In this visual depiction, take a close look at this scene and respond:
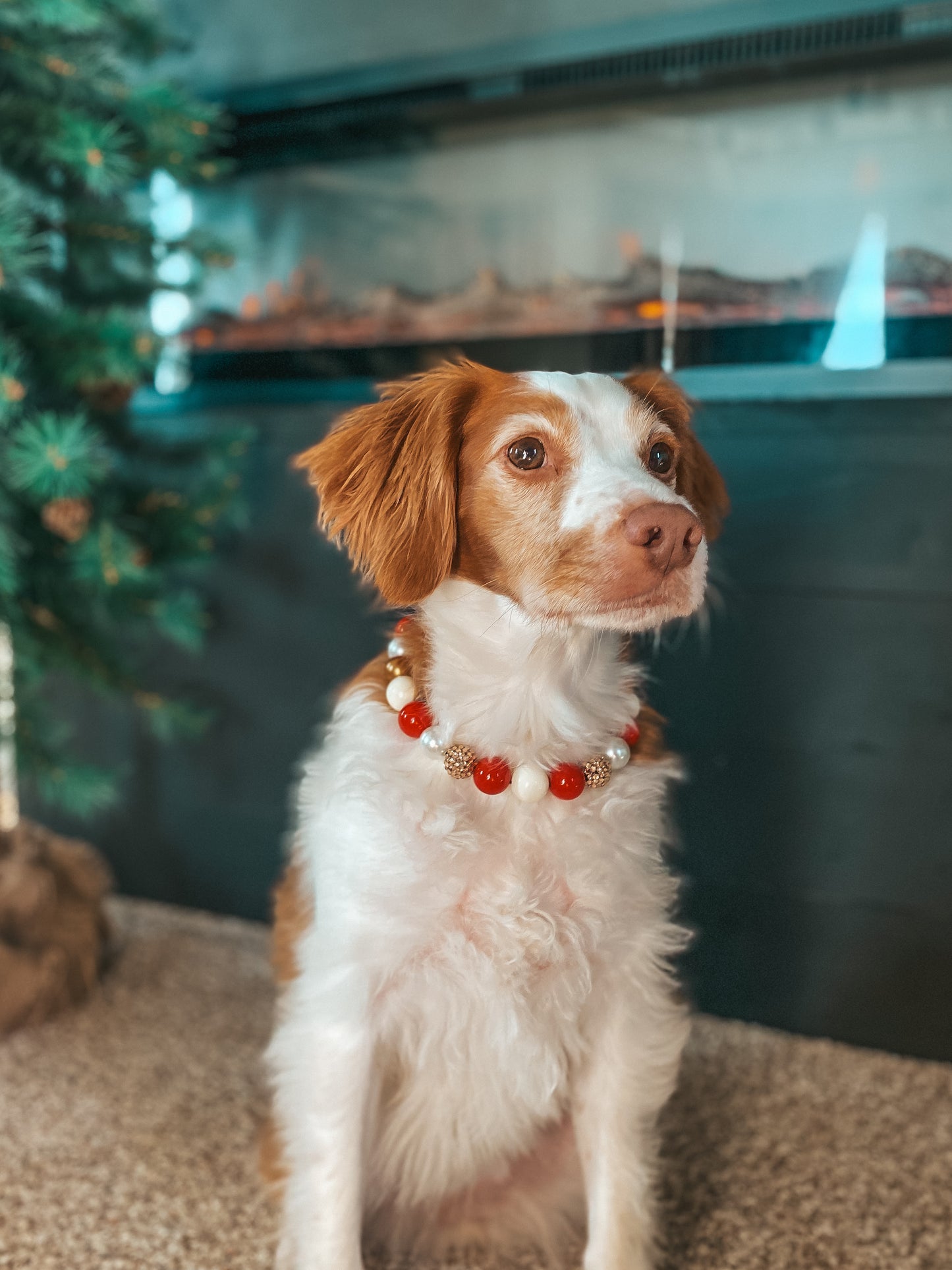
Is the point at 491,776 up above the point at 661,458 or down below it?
below

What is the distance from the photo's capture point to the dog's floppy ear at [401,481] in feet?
3.20

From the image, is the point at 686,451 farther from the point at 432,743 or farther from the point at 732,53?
the point at 732,53

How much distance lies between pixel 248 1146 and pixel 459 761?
2.30 ft

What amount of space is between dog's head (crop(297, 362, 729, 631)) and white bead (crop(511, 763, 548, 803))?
158 mm

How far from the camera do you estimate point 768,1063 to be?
61.0 inches

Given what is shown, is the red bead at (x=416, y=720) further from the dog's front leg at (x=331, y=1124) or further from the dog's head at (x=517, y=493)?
the dog's front leg at (x=331, y=1124)

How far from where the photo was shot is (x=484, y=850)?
998 mm

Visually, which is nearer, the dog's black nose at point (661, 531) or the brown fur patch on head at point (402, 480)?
the dog's black nose at point (661, 531)

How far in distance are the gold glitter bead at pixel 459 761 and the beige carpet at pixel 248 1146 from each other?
1.59ft

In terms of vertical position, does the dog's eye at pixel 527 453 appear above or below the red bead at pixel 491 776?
above

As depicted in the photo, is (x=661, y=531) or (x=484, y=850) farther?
(x=484, y=850)

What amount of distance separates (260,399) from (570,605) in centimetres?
121

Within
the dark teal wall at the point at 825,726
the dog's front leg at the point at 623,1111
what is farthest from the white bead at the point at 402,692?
the dark teal wall at the point at 825,726

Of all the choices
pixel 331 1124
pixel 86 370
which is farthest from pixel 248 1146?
pixel 86 370
